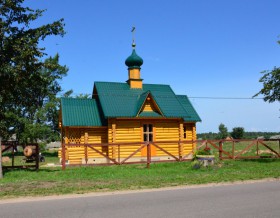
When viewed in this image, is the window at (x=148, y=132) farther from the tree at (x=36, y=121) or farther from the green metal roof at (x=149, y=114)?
the tree at (x=36, y=121)

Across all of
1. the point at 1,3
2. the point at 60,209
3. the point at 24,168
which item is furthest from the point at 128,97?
the point at 60,209

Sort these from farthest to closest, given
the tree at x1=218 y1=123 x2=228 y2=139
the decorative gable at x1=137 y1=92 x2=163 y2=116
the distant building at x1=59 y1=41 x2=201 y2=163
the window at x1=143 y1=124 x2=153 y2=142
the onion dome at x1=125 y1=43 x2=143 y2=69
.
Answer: the tree at x1=218 y1=123 x2=228 y2=139 < the onion dome at x1=125 y1=43 x2=143 y2=69 < the window at x1=143 y1=124 x2=153 y2=142 < the decorative gable at x1=137 y1=92 x2=163 y2=116 < the distant building at x1=59 y1=41 x2=201 y2=163

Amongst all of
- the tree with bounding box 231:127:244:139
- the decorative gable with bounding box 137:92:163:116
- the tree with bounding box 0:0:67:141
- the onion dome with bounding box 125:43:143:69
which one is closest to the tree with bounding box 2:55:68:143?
the onion dome with bounding box 125:43:143:69

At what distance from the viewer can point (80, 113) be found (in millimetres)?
21188

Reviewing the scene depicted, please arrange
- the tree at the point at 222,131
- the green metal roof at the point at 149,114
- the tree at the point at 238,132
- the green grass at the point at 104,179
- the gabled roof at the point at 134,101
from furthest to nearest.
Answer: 1. the tree at the point at 222,131
2. the tree at the point at 238,132
3. the green metal roof at the point at 149,114
4. the gabled roof at the point at 134,101
5. the green grass at the point at 104,179

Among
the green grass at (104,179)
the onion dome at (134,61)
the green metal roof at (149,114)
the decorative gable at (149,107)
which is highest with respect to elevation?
the onion dome at (134,61)

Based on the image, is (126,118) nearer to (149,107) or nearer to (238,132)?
(149,107)

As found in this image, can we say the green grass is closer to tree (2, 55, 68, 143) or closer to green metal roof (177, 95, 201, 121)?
green metal roof (177, 95, 201, 121)

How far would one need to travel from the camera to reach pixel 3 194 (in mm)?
9312

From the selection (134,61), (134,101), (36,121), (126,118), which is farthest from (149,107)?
(36,121)

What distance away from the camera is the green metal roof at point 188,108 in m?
23.7

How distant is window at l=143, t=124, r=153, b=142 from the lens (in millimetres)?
21875

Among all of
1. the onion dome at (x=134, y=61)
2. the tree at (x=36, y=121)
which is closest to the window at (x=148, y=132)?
the onion dome at (x=134, y=61)

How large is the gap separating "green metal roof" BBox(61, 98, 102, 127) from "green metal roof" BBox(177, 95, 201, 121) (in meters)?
6.30
